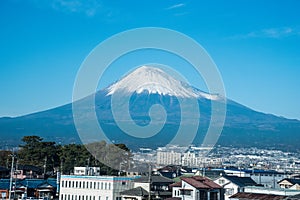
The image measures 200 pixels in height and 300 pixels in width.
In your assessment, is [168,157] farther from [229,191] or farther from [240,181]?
[229,191]

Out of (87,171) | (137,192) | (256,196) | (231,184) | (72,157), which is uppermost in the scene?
(72,157)

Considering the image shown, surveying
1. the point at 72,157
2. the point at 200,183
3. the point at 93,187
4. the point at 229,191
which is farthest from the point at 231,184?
the point at 72,157

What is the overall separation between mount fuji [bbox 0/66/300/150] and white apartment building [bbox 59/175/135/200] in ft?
105

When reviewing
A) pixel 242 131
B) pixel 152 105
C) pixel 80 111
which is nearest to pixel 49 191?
pixel 80 111

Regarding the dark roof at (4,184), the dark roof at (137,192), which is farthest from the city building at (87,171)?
the dark roof at (4,184)

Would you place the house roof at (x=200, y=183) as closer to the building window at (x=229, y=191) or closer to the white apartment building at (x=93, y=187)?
the building window at (x=229, y=191)

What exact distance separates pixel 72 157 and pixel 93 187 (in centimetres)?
1152

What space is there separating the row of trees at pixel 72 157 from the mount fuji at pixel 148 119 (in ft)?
66.8

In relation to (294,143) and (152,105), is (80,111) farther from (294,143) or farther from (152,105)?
(294,143)

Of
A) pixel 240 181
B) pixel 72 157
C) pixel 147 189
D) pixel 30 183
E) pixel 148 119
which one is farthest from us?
pixel 148 119

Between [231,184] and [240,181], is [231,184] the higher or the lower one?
the lower one

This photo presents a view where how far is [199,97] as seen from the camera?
319ft

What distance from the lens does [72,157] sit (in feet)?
120

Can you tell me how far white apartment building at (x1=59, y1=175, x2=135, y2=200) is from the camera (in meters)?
24.6
